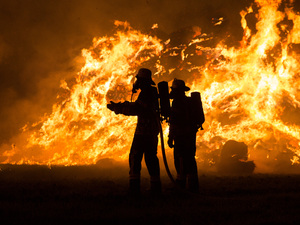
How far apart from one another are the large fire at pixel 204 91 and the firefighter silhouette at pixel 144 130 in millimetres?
14235

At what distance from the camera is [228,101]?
21.4 meters

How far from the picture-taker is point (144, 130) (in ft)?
20.0

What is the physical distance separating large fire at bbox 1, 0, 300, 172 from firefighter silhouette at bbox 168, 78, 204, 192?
43.5ft

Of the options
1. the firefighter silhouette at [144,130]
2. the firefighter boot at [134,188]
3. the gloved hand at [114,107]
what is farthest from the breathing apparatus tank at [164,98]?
the firefighter boot at [134,188]

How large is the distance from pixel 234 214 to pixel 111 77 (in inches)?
765

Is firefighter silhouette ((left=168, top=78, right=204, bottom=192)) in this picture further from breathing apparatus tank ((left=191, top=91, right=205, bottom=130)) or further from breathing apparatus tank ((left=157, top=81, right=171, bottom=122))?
breathing apparatus tank ((left=157, top=81, right=171, bottom=122))

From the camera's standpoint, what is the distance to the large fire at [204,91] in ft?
64.3

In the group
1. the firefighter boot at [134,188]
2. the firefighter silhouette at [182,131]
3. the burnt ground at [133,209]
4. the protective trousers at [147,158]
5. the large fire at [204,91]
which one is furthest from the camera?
the large fire at [204,91]

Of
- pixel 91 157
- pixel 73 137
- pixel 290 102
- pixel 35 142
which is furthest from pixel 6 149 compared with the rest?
pixel 290 102

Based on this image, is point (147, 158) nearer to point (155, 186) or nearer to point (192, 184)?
point (155, 186)

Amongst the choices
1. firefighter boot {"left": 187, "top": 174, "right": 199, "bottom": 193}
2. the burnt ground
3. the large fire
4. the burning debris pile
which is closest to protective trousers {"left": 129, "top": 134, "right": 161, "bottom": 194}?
the burnt ground

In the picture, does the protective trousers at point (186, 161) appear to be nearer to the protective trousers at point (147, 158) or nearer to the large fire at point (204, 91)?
the protective trousers at point (147, 158)

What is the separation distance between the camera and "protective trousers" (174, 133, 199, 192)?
261 inches

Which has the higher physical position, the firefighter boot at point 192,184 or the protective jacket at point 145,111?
the protective jacket at point 145,111
